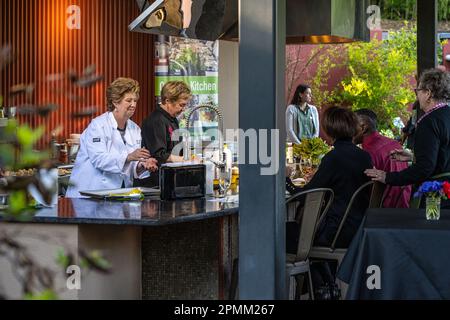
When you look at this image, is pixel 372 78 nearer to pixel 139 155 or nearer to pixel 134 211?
pixel 139 155

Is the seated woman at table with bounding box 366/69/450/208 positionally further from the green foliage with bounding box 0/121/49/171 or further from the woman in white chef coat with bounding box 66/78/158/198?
the green foliage with bounding box 0/121/49/171

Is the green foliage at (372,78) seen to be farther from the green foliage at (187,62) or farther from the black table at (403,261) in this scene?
the black table at (403,261)

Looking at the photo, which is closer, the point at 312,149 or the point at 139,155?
the point at 139,155

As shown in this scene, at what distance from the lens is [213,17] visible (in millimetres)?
7348

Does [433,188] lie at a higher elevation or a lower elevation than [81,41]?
lower

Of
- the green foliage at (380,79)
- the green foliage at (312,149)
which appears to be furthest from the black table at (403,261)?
the green foliage at (380,79)

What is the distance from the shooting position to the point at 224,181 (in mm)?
5961

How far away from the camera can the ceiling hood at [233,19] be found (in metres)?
6.95

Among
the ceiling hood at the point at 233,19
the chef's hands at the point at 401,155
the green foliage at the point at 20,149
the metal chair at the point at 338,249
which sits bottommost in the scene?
the metal chair at the point at 338,249

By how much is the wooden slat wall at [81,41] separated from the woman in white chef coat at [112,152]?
6227mm

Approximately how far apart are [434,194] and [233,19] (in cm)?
284

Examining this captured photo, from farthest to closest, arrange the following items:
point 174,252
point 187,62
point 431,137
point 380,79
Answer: point 380,79 < point 187,62 < point 431,137 < point 174,252

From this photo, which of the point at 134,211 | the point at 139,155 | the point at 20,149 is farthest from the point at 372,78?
the point at 20,149

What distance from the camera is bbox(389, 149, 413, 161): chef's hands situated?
6701 mm
